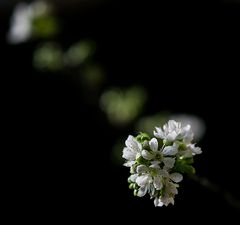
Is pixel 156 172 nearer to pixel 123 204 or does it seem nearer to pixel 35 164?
pixel 123 204

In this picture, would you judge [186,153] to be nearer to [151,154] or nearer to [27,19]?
[151,154]

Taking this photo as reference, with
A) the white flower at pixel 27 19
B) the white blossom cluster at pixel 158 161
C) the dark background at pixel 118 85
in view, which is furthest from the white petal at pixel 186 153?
the white flower at pixel 27 19

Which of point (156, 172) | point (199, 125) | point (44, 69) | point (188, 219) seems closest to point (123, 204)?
point (188, 219)

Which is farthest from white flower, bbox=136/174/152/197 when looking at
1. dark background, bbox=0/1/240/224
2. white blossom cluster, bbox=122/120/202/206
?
dark background, bbox=0/1/240/224

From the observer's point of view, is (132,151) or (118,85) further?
(118,85)

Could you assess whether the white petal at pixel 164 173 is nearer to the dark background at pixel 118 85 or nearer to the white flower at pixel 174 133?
the white flower at pixel 174 133

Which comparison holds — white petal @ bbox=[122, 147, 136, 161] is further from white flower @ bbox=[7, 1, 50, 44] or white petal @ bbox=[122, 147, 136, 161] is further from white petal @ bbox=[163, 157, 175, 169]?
white flower @ bbox=[7, 1, 50, 44]

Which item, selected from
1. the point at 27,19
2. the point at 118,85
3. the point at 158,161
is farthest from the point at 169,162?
the point at 118,85
